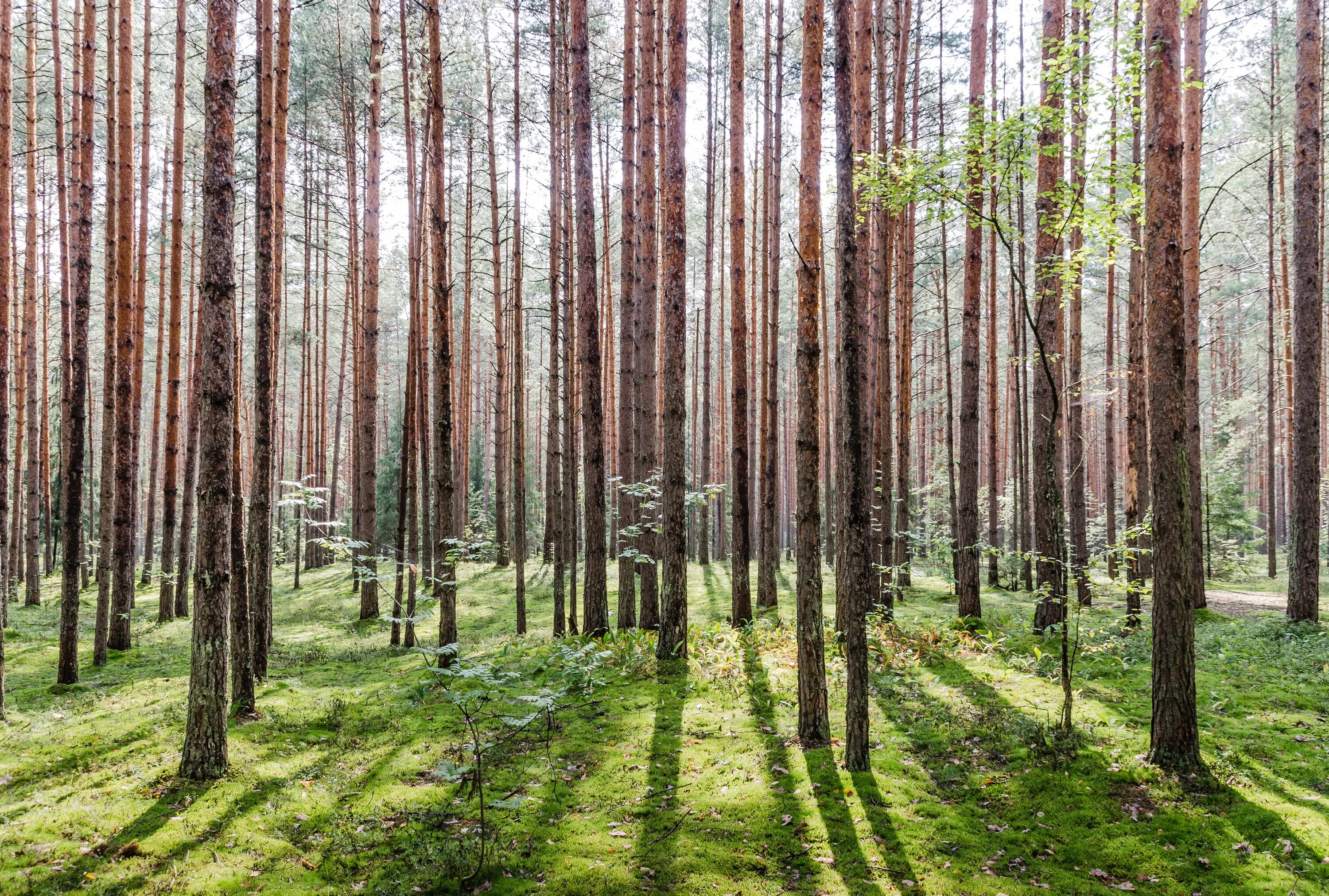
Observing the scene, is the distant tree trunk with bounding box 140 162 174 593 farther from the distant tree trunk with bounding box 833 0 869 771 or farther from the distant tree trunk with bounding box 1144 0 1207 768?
the distant tree trunk with bounding box 1144 0 1207 768

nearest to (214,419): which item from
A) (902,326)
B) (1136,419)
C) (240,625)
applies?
(240,625)

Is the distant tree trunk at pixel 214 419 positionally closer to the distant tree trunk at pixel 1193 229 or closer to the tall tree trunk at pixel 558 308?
the tall tree trunk at pixel 558 308

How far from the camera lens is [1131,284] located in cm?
1362

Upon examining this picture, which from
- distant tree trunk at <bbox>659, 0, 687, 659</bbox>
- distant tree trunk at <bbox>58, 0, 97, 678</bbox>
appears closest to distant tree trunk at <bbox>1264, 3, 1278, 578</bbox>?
distant tree trunk at <bbox>659, 0, 687, 659</bbox>

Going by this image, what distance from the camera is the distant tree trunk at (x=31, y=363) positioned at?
1306cm

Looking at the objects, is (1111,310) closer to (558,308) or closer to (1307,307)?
(1307,307)

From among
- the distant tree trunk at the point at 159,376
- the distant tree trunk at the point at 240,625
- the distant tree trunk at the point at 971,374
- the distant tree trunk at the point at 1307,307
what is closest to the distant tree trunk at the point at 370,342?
the distant tree trunk at the point at 159,376

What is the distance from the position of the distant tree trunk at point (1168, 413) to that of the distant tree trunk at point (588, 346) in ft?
21.8

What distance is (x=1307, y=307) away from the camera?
33.6ft

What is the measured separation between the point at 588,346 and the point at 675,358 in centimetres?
155

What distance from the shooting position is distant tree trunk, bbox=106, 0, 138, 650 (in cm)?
913

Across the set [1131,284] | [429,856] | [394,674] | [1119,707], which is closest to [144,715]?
[394,674]

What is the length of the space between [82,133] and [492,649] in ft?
30.2

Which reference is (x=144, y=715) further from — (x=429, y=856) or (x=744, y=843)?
(x=744, y=843)
